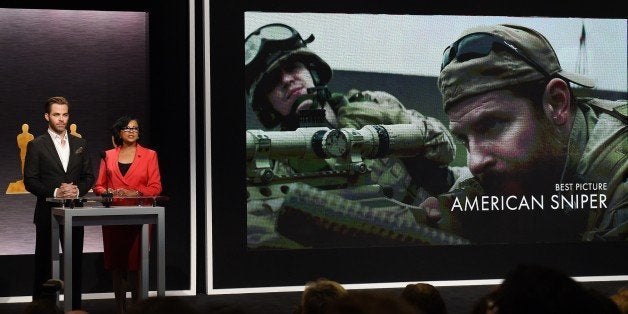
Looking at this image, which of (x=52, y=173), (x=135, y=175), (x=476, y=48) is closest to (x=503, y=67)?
(x=476, y=48)

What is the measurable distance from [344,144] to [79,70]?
2066 mm

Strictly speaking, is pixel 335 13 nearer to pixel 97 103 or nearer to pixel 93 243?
pixel 97 103

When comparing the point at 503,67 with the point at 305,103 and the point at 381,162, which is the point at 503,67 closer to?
the point at 381,162

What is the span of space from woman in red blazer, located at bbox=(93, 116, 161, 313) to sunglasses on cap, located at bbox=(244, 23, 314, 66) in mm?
1815

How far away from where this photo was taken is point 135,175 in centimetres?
567

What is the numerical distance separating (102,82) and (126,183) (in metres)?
1.93

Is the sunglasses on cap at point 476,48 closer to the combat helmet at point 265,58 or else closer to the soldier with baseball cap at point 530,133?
the soldier with baseball cap at point 530,133

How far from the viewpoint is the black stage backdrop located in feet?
23.6

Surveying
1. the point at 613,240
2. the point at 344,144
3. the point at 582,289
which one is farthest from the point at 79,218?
the point at 613,240

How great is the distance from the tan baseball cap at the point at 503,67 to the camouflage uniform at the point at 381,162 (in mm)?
286

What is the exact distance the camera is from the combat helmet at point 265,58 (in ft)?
24.0

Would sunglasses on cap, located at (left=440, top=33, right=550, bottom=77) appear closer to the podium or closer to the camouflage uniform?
the camouflage uniform

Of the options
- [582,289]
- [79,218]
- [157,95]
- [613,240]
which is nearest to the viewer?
[582,289]

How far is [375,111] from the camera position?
7453mm
